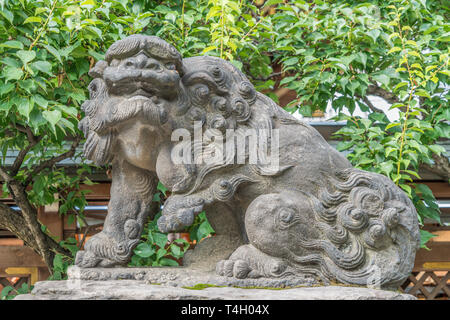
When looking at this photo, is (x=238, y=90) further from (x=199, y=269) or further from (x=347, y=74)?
(x=347, y=74)

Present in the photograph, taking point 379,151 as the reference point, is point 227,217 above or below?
below

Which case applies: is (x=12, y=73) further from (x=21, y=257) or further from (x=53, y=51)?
(x=21, y=257)

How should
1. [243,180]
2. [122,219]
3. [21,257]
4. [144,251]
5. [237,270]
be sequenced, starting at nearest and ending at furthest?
[237,270]
[243,180]
[122,219]
[144,251]
[21,257]

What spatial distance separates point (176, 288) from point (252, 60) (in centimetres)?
187

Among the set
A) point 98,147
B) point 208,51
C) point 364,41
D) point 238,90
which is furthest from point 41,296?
point 364,41

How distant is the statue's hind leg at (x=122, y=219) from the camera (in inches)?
82.6

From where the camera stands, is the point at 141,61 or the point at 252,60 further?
the point at 252,60

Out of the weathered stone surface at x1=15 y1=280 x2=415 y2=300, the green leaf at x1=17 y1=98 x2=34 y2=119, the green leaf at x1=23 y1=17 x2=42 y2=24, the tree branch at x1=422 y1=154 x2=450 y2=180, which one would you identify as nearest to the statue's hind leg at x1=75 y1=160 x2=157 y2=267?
the weathered stone surface at x1=15 y1=280 x2=415 y2=300

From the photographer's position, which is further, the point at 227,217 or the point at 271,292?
the point at 227,217

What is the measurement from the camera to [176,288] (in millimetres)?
1854

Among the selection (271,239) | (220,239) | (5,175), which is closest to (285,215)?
(271,239)

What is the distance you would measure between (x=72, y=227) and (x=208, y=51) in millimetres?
1812

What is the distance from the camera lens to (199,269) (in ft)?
6.97
